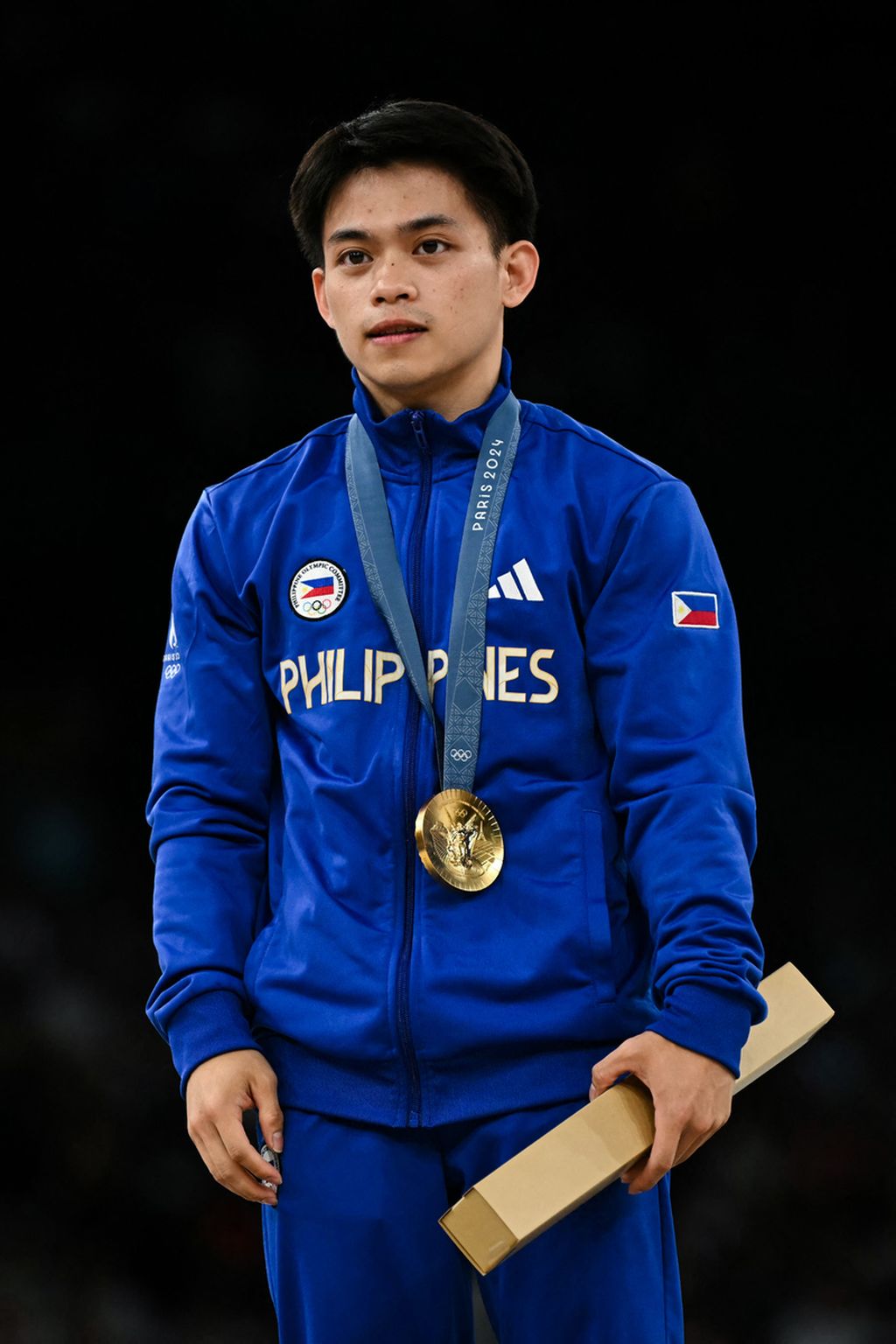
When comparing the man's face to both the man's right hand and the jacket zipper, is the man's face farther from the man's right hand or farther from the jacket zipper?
the man's right hand

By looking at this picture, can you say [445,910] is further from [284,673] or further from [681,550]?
[681,550]

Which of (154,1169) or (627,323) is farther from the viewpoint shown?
(627,323)

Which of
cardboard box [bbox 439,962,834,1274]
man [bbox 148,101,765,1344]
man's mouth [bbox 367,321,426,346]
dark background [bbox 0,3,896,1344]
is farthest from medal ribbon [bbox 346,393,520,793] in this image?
dark background [bbox 0,3,896,1344]

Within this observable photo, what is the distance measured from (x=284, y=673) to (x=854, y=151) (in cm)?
222

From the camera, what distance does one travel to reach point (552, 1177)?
1.36 meters

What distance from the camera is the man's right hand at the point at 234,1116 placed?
1499 mm

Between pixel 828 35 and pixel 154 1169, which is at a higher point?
pixel 828 35

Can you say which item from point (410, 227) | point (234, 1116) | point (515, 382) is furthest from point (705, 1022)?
point (515, 382)

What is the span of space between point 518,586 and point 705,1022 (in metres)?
0.46

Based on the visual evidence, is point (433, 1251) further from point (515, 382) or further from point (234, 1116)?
point (515, 382)

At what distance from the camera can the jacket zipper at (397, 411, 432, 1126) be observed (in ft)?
4.88

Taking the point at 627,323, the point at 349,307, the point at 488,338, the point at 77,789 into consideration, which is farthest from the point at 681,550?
the point at 77,789

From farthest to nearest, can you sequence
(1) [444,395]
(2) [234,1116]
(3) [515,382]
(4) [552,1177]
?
(3) [515,382] → (1) [444,395] → (2) [234,1116] → (4) [552,1177]

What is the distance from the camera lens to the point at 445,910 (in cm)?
153
